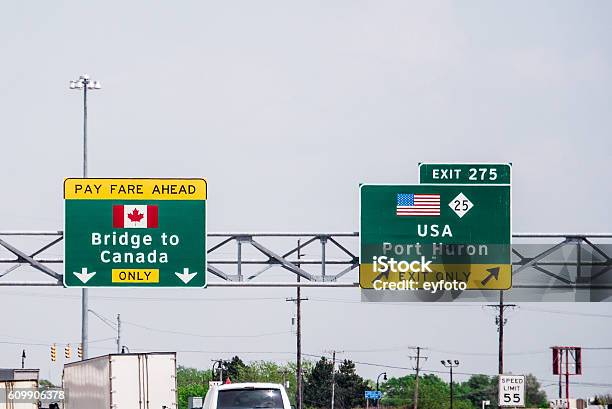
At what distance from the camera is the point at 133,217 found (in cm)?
3519

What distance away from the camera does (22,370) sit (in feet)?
177

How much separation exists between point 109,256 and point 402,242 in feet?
24.7

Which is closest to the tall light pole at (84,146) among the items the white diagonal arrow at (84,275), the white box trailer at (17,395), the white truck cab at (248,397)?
the white box trailer at (17,395)

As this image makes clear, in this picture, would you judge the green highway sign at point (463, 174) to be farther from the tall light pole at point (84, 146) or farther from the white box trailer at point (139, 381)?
the tall light pole at point (84, 146)

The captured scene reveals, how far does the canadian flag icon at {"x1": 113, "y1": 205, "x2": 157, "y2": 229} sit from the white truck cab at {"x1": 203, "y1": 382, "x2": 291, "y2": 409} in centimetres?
720

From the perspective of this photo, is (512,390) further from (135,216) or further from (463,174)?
(135,216)

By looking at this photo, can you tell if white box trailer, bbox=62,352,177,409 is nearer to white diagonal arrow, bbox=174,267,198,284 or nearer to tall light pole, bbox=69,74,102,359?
white diagonal arrow, bbox=174,267,198,284

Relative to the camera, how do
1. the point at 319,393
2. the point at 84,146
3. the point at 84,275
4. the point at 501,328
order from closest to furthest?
the point at 84,275
the point at 84,146
the point at 501,328
the point at 319,393

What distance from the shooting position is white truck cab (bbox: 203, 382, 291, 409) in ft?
94.1

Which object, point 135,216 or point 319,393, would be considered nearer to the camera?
point 135,216

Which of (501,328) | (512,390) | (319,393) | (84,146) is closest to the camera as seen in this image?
(512,390)

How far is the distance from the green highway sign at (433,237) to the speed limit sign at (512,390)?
1429cm

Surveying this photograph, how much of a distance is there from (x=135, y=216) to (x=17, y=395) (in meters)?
17.3

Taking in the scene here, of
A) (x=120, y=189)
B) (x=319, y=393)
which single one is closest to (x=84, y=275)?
(x=120, y=189)
